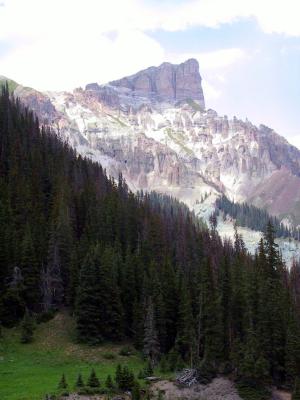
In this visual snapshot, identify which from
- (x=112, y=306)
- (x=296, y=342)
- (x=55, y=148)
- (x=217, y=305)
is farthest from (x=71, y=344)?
(x=55, y=148)

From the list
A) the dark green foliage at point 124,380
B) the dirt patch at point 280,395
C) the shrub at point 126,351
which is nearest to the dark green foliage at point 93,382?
the dark green foliage at point 124,380

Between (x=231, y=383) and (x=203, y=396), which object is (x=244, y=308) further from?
(x=203, y=396)

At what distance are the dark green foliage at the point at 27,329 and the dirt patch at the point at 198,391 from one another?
19.0 m

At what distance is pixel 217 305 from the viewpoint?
68938 millimetres

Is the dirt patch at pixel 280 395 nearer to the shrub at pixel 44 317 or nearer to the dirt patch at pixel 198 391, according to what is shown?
the dirt patch at pixel 198 391

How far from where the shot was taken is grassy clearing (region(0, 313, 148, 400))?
44.2 meters

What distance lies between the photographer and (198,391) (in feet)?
165

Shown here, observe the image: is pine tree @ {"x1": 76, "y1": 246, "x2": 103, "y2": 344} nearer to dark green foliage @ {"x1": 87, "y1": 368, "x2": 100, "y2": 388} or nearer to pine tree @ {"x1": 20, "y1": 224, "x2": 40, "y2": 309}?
pine tree @ {"x1": 20, "y1": 224, "x2": 40, "y2": 309}

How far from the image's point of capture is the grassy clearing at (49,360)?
145 feet

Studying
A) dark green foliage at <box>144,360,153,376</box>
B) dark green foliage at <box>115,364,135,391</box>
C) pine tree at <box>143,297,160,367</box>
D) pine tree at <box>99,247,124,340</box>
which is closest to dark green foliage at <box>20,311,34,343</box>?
pine tree at <box>99,247,124,340</box>

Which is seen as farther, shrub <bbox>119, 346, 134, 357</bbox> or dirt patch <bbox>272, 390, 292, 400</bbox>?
shrub <bbox>119, 346, 134, 357</bbox>

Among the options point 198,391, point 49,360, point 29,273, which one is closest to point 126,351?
point 49,360

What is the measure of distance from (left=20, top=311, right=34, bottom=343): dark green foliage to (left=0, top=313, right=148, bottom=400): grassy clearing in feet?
2.39

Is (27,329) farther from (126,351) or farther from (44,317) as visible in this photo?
(126,351)
